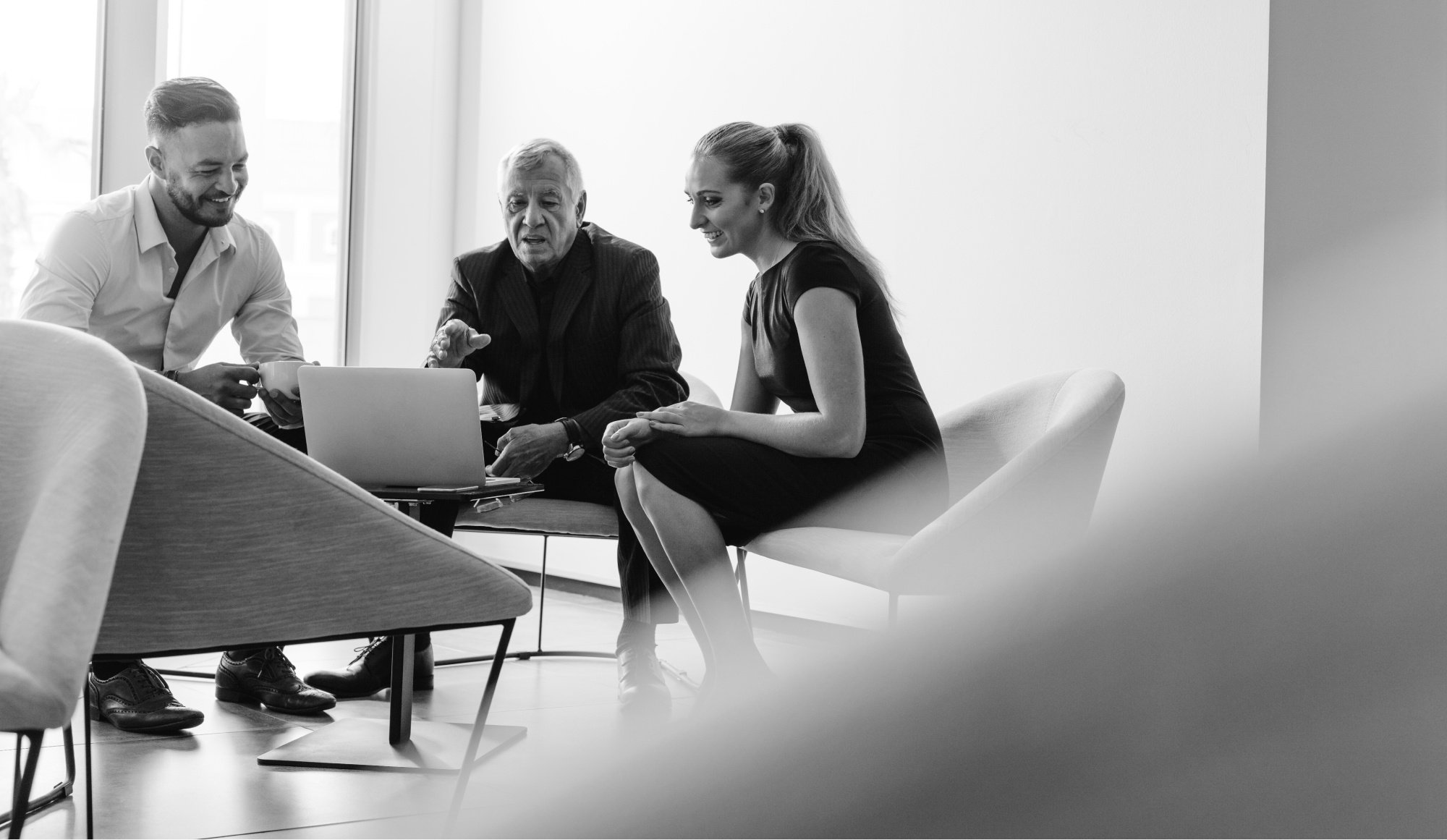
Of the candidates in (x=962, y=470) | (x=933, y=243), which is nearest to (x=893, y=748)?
(x=962, y=470)

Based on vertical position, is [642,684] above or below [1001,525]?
below

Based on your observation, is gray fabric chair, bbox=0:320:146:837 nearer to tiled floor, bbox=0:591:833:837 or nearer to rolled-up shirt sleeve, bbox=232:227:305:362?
tiled floor, bbox=0:591:833:837

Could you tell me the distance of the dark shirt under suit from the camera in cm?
283

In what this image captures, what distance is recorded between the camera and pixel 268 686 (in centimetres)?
248

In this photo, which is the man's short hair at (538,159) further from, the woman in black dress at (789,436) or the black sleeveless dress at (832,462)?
the black sleeveless dress at (832,462)

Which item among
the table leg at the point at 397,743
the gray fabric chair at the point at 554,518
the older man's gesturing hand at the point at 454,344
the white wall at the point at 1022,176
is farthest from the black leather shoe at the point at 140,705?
the white wall at the point at 1022,176

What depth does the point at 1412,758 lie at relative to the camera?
6.98 feet

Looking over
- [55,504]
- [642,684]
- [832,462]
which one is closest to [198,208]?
[642,684]

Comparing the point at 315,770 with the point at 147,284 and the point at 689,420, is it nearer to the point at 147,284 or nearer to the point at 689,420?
the point at 689,420

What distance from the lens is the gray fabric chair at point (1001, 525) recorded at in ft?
6.35

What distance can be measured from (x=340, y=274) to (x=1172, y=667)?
342 cm

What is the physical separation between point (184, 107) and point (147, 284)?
1.19ft

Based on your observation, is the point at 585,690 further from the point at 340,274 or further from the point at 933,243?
the point at 340,274

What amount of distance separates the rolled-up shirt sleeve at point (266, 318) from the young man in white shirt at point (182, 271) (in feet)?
0.06
